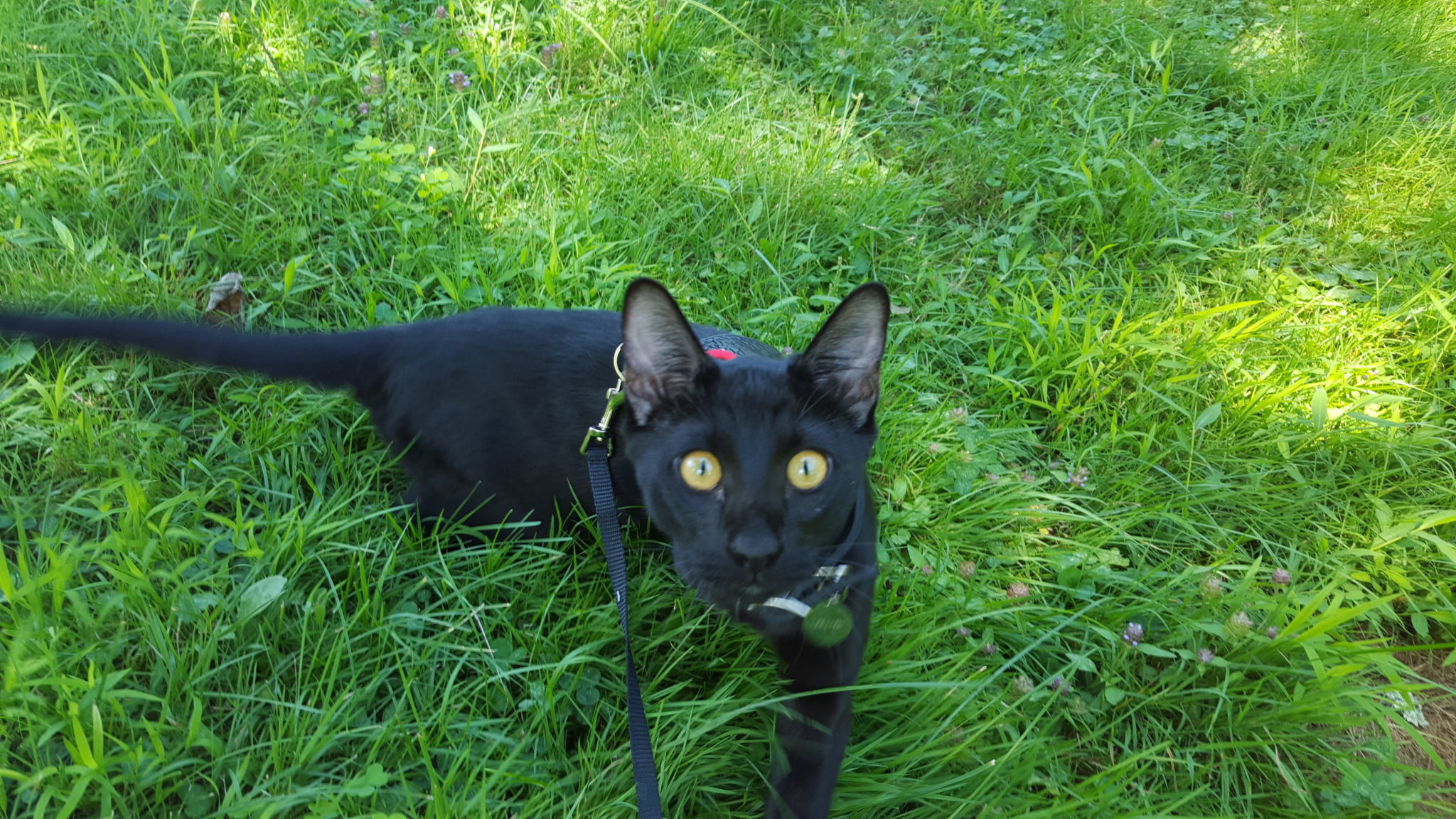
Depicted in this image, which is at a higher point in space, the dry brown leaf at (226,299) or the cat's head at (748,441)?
the cat's head at (748,441)

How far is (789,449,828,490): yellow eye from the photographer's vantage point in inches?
57.1

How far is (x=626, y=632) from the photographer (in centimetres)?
138

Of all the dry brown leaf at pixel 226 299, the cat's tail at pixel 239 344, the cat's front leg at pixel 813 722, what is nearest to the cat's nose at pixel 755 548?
the cat's front leg at pixel 813 722

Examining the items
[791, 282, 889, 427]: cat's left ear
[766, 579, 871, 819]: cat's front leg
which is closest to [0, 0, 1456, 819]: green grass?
[766, 579, 871, 819]: cat's front leg

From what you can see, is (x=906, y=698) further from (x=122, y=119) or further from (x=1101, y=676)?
(x=122, y=119)

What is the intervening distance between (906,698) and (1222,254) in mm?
2195

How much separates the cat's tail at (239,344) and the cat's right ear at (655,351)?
66 cm

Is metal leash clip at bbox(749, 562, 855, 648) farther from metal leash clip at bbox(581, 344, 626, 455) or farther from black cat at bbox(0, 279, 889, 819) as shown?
metal leash clip at bbox(581, 344, 626, 455)

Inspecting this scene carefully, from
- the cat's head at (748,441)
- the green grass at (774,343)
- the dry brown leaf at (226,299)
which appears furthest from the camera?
the dry brown leaf at (226,299)

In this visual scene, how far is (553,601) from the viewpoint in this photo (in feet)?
5.69

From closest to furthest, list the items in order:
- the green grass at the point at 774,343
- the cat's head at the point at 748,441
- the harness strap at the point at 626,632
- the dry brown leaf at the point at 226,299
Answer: the harness strap at the point at 626,632
the cat's head at the point at 748,441
the green grass at the point at 774,343
the dry brown leaf at the point at 226,299

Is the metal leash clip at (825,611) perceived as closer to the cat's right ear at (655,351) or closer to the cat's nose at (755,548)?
the cat's nose at (755,548)

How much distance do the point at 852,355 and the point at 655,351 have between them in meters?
0.40

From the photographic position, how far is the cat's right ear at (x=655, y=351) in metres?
1.42
